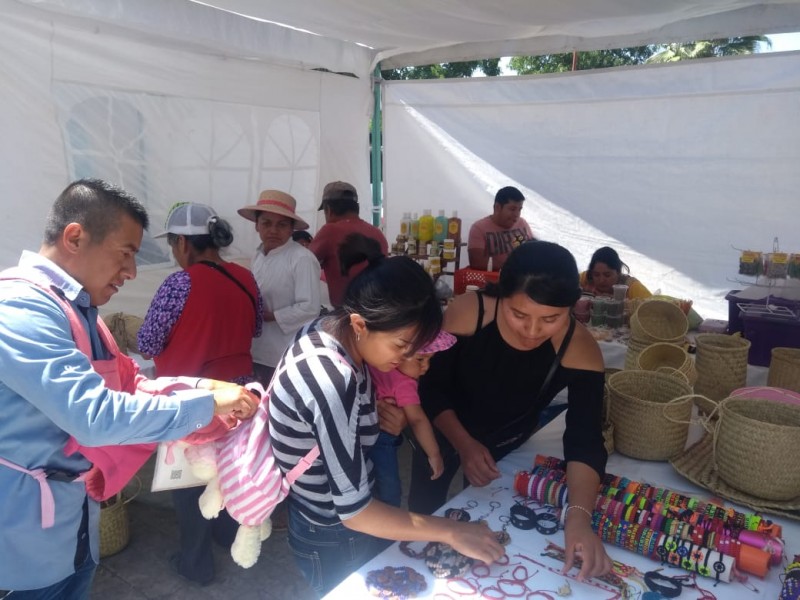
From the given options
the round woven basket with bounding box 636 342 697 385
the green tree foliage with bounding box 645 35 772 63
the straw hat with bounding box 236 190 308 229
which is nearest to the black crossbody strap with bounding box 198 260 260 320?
the straw hat with bounding box 236 190 308 229

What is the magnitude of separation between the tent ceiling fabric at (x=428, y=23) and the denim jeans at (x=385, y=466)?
2.78 meters

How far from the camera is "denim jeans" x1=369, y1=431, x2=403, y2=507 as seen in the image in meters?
1.54

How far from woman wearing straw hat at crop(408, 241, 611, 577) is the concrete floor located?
1.04 metres

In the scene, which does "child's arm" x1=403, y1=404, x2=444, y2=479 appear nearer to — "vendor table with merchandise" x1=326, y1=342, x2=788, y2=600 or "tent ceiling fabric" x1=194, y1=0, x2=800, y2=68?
"vendor table with merchandise" x1=326, y1=342, x2=788, y2=600

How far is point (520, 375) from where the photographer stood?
1678mm

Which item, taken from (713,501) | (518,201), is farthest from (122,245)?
(518,201)

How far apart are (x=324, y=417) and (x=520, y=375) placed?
0.78 metres

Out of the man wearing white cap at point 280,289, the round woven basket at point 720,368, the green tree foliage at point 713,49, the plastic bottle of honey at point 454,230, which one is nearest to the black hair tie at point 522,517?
the round woven basket at point 720,368

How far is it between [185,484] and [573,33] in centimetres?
427

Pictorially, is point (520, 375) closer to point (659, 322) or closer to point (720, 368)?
point (720, 368)

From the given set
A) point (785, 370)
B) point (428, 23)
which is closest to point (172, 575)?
point (785, 370)

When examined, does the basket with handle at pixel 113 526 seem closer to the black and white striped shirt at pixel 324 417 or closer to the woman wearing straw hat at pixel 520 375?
the woman wearing straw hat at pixel 520 375

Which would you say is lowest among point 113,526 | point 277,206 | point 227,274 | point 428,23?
point 113,526

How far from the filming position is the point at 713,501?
1.51 m
